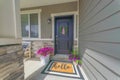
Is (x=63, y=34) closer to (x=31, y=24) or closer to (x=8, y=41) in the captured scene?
(x=31, y=24)

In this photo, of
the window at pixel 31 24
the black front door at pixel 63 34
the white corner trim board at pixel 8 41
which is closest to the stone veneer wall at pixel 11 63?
the white corner trim board at pixel 8 41

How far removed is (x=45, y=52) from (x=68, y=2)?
2.65m

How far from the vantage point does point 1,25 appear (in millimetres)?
1650

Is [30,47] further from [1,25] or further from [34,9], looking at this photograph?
[1,25]

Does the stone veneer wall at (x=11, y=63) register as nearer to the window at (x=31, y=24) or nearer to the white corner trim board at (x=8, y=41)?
the white corner trim board at (x=8, y=41)

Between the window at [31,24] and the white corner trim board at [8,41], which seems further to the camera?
the window at [31,24]

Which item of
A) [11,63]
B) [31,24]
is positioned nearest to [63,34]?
[31,24]

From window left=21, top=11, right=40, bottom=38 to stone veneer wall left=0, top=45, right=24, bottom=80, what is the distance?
10.6 ft

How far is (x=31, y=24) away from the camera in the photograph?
5141mm

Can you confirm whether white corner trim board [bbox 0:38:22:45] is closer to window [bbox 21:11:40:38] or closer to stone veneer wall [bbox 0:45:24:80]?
stone veneer wall [bbox 0:45:24:80]

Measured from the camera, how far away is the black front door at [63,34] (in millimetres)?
4754

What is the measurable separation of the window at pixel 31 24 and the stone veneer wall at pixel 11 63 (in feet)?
10.6

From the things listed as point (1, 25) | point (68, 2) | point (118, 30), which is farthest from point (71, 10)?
point (118, 30)

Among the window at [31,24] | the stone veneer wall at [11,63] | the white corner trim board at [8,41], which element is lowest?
the stone veneer wall at [11,63]
